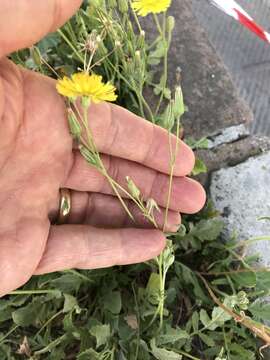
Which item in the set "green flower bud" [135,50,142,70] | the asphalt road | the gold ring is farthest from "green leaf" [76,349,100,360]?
the asphalt road

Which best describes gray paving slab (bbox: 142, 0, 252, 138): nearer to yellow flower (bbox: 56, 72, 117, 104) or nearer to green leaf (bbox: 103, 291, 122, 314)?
green leaf (bbox: 103, 291, 122, 314)

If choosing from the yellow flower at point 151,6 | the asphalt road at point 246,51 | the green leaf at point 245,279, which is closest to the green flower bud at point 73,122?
the yellow flower at point 151,6

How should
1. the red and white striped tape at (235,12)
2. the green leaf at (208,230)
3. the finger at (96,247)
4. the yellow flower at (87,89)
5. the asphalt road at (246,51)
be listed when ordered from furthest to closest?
the asphalt road at (246,51) → the red and white striped tape at (235,12) → the green leaf at (208,230) → the finger at (96,247) → the yellow flower at (87,89)

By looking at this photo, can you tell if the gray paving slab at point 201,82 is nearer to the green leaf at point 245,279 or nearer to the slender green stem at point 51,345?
the green leaf at point 245,279

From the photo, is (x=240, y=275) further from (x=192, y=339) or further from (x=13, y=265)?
(x=13, y=265)

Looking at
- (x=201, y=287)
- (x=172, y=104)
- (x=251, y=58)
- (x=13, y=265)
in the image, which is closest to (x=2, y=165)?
(x=13, y=265)

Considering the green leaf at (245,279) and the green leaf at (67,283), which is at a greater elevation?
the green leaf at (245,279)

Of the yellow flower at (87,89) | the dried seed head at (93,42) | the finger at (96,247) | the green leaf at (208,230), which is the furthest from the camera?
the green leaf at (208,230)
